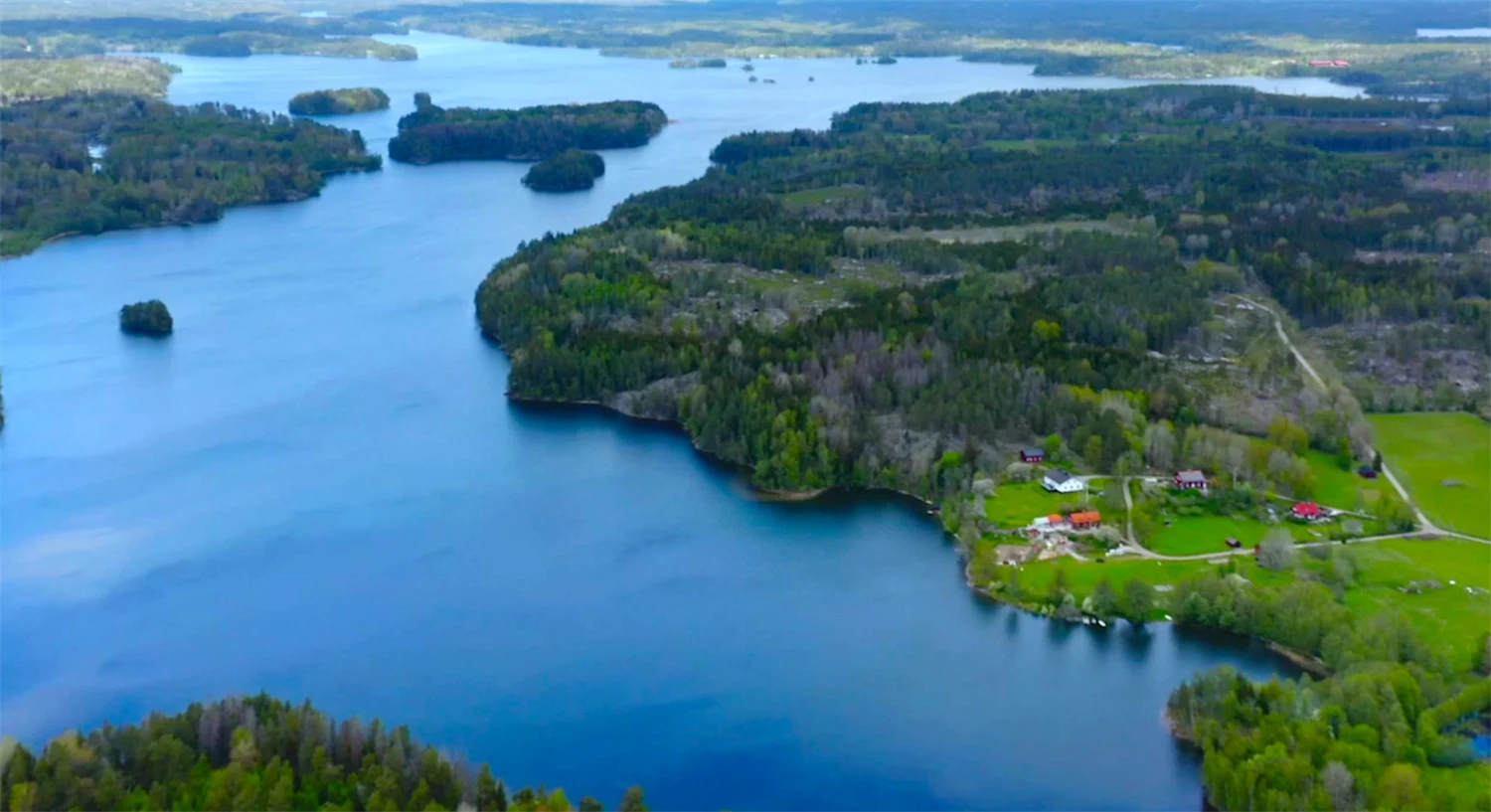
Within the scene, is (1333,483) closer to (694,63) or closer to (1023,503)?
(1023,503)

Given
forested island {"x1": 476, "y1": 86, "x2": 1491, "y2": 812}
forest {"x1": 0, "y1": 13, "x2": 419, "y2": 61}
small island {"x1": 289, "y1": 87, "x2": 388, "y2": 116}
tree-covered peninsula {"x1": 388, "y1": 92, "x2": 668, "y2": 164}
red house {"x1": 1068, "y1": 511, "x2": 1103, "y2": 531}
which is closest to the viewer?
forested island {"x1": 476, "y1": 86, "x2": 1491, "y2": 812}

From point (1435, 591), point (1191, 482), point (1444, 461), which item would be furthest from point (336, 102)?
point (1435, 591)

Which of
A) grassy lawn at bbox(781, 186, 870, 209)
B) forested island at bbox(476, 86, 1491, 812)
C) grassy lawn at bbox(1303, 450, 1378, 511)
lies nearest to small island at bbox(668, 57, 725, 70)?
forested island at bbox(476, 86, 1491, 812)

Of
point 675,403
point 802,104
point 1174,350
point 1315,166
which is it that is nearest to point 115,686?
point 675,403

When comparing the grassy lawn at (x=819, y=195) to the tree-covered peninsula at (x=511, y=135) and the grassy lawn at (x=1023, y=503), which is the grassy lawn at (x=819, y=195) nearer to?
the tree-covered peninsula at (x=511, y=135)

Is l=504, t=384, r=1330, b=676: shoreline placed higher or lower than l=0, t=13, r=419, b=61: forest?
lower

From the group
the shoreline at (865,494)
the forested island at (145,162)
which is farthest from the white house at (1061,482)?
the forested island at (145,162)

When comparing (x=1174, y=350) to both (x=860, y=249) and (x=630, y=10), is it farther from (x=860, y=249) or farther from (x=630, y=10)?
(x=630, y=10)

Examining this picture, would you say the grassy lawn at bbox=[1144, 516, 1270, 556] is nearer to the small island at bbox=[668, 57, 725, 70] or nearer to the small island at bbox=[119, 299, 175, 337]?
the small island at bbox=[119, 299, 175, 337]
